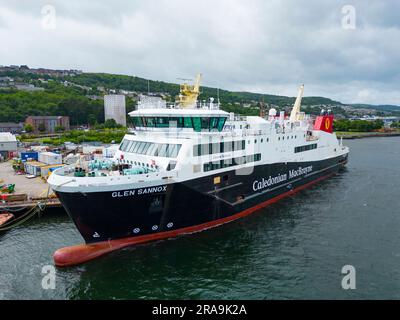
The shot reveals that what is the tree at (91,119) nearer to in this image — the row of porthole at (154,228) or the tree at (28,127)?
the tree at (28,127)

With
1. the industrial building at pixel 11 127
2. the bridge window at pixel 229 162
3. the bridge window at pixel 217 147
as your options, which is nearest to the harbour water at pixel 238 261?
the bridge window at pixel 229 162

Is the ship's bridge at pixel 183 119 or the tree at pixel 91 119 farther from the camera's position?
the tree at pixel 91 119

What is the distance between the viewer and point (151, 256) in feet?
61.4

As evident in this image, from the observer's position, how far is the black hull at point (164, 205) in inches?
692

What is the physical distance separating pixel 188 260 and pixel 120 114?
308 feet

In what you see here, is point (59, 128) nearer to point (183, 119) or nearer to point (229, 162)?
point (183, 119)

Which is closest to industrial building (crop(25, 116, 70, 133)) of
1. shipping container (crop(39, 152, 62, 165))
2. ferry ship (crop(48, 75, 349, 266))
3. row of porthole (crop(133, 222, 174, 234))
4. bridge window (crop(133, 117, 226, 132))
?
shipping container (crop(39, 152, 62, 165))

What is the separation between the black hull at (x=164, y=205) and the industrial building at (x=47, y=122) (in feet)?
269

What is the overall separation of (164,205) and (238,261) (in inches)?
217

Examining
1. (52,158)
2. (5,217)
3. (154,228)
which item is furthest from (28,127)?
(154,228)

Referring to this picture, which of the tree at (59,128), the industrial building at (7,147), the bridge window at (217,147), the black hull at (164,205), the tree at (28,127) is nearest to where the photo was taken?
the black hull at (164,205)
